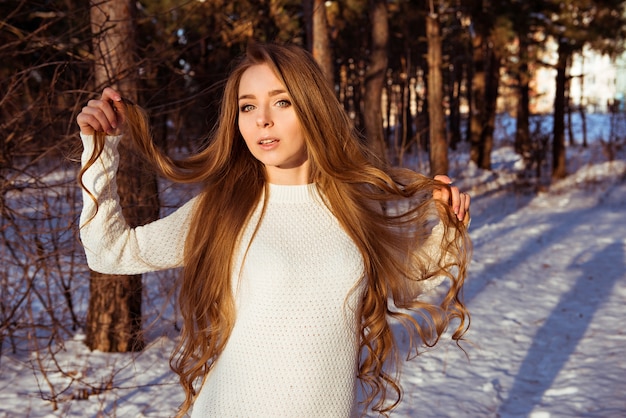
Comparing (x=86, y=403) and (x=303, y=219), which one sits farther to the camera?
(x=86, y=403)

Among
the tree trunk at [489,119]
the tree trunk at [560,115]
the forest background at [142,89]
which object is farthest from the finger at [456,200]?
the tree trunk at [489,119]

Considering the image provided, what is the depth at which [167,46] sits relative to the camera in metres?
4.59

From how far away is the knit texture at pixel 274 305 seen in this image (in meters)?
2.01

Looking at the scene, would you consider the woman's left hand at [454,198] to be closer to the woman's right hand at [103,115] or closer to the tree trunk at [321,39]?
the woman's right hand at [103,115]

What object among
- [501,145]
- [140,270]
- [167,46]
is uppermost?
[167,46]

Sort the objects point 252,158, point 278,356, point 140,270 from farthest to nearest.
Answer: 1. point 252,158
2. point 140,270
3. point 278,356

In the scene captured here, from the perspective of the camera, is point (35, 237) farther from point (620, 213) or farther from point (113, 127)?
point (620, 213)

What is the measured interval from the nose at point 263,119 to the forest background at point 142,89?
66cm

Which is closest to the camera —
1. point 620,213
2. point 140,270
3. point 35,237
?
point 140,270

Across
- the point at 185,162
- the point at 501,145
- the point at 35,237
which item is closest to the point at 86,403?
the point at 35,237

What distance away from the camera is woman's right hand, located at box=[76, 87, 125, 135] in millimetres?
1972

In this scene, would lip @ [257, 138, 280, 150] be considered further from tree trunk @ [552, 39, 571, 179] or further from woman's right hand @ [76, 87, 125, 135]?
tree trunk @ [552, 39, 571, 179]

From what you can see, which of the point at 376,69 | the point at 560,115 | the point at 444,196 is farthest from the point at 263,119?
the point at 560,115

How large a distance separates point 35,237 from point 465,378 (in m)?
3.15
